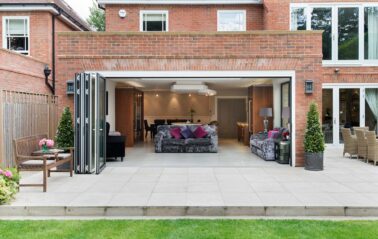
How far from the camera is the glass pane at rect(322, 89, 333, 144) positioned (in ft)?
47.4

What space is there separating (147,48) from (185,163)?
3.53m

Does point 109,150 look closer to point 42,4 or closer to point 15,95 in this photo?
point 15,95

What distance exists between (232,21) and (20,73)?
8.77 m

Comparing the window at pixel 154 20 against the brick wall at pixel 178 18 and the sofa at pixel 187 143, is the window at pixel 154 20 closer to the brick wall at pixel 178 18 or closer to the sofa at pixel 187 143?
the brick wall at pixel 178 18

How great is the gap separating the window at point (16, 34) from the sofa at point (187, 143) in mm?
6373

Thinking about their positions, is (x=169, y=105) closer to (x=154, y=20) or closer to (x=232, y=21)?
(x=154, y=20)

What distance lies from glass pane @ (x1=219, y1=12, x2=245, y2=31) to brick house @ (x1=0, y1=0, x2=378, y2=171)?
0.04 m

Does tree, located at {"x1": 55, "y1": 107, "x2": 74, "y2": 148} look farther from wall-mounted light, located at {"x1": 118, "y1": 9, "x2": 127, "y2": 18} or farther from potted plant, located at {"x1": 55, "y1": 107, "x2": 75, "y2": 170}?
wall-mounted light, located at {"x1": 118, "y1": 9, "x2": 127, "y2": 18}

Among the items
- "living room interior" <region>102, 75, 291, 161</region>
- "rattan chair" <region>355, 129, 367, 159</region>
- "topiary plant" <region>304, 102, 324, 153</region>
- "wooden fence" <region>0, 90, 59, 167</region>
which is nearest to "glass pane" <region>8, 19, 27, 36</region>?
"living room interior" <region>102, 75, 291, 161</region>

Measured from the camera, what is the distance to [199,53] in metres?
10.0

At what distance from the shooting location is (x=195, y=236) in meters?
4.72

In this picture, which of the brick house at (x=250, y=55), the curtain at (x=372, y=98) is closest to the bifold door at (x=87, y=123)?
Answer: the brick house at (x=250, y=55)

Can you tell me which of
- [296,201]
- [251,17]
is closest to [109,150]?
[296,201]

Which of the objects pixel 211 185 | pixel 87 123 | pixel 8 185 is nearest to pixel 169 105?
pixel 87 123
